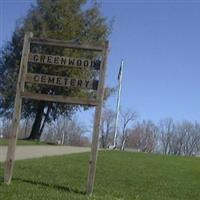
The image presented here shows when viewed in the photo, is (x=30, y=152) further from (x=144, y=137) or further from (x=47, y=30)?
(x=144, y=137)

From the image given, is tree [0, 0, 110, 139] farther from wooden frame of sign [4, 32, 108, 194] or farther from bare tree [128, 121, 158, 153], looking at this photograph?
bare tree [128, 121, 158, 153]

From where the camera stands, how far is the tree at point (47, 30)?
43438 millimetres

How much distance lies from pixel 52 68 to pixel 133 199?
2909 centimetres

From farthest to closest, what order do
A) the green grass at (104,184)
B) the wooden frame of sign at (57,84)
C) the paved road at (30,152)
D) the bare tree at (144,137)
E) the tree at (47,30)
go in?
the bare tree at (144,137)
the tree at (47,30)
the paved road at (30,152)
the wooden frame of sign at (57,84)
the green grass at (104,184)

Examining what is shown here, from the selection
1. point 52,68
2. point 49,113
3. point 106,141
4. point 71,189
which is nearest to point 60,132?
point 106,141

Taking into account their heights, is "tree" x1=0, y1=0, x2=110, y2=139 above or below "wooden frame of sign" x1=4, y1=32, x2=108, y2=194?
above

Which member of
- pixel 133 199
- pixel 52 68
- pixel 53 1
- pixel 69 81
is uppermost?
pixel 53 1

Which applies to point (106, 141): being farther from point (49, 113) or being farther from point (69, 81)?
point (69, 81)

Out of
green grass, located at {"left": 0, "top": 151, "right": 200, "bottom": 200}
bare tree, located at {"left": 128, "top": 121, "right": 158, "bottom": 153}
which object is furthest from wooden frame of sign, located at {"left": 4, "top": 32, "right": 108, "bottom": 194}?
bare tree, located at {"left": 128, "top": 121, "right": 158, "bottom": 153}

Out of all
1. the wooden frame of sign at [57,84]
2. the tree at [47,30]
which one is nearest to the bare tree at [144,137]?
the tree at [47,30]

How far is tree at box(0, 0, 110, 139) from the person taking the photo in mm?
43438

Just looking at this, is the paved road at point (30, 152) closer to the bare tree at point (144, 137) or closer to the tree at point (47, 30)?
the tree at point (47, 30)

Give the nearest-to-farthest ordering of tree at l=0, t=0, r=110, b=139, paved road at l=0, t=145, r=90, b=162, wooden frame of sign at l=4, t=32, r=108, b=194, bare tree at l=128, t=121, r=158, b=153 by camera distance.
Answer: wooden frame of sign at l=4, t=32, r=108, b=194 < paved road at l=0, t=145, r=90, b=162 < tree at l=0, t=0, r=110, b=139 < bare tree at l=128, t=121, r=158, b=153

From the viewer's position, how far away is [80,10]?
148ft
